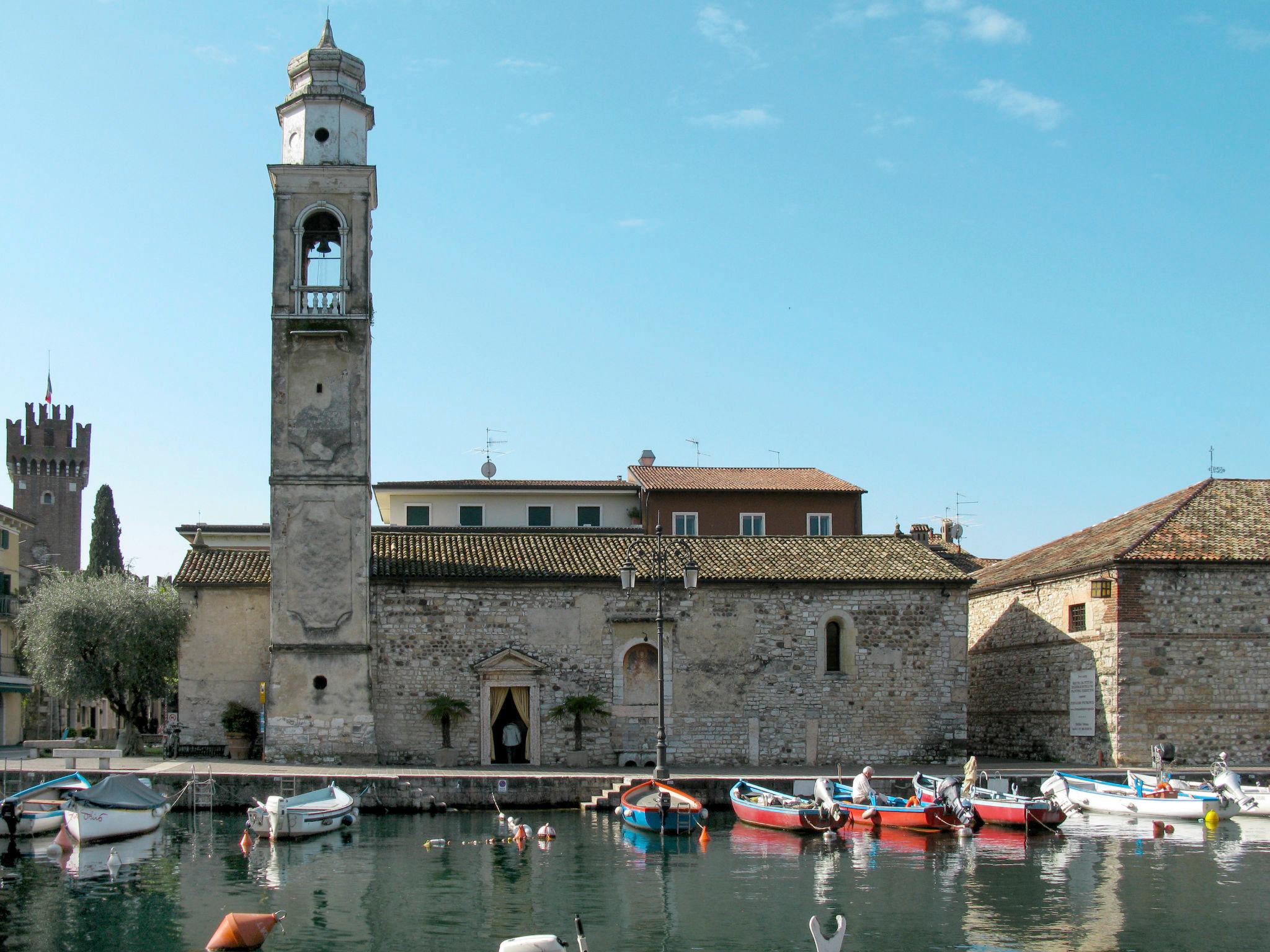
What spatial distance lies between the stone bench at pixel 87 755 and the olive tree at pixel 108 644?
693mm

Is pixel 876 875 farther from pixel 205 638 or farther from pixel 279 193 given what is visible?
pixel 279 193

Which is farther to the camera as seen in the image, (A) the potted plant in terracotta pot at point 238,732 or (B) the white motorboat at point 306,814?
(A) the potted plant in terracotta pot at point 238,732

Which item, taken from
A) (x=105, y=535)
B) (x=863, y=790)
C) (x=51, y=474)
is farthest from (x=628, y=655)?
(x=51, y=474)

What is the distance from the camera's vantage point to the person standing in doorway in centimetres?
3572

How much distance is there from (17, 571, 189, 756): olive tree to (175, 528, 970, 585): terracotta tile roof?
2323mm

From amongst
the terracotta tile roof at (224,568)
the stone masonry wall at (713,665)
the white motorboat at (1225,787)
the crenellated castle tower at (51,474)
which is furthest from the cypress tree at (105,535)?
the white motorboat at (1225,787)

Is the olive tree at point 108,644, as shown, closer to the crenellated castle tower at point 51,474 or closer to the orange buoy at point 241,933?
the orange buoy at point 241,933

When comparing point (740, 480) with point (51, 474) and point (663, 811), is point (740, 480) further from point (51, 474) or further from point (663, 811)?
point (51, 474)

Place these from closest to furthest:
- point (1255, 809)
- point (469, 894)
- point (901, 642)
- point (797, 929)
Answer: point (797, 929) < point (469, 894) < point (1255, 809) < point (901, 642)

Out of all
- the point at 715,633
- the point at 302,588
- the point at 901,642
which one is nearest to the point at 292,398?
the point at 302,588

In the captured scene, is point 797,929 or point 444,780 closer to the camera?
point 797,929

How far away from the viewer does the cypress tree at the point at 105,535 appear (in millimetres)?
64250

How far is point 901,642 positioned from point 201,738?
63.0 feet

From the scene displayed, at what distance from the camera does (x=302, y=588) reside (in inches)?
1366
